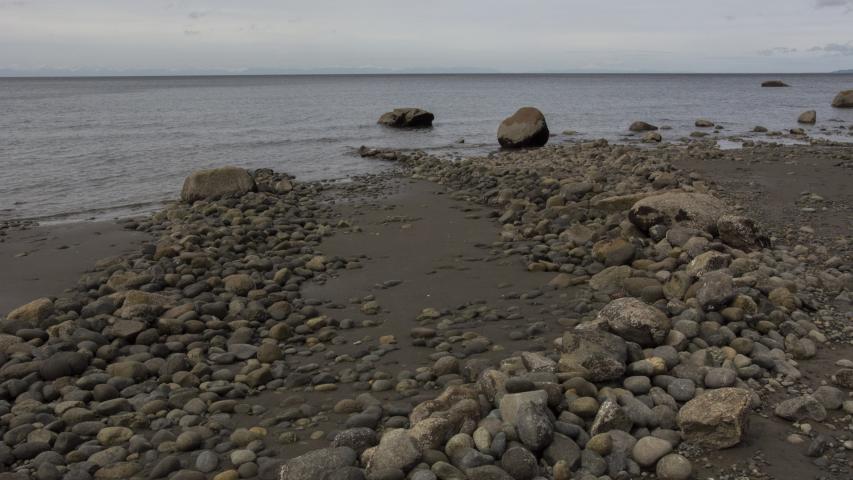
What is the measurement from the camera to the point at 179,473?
478 cm

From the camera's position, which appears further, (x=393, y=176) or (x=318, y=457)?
(x=393, y=176)

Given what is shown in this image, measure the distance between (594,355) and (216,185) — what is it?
12.7 metres

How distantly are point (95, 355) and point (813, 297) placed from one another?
8.70 metres

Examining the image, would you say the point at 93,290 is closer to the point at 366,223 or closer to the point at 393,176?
the point at 366,223

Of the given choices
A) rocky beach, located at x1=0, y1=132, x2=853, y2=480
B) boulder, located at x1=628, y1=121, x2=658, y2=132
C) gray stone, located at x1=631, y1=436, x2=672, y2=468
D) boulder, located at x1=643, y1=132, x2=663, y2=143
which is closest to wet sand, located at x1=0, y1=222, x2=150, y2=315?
rocky beach, located at x1=0, y1=132, x2=853, y2=480

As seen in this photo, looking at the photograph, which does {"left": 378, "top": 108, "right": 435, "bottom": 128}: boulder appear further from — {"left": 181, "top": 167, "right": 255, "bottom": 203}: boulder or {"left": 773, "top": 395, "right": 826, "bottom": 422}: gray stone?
{"left": 773, "top": 395, "right": 826, "bottom": 422}: gray stone

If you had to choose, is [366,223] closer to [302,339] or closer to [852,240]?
[302,339]

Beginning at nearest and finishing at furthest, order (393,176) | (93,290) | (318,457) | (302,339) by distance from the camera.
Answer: (318,457) < (302,339) < (93,290) < (393,176)

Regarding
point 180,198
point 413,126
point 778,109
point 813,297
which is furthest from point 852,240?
point 778,109

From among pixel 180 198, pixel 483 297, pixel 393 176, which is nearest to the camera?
pixel 483 297

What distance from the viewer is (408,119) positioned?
125ft

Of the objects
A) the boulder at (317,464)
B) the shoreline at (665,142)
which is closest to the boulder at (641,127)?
the shoreline at (665,142)

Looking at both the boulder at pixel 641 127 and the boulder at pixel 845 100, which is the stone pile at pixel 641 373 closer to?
the boulder at pixel 641 127

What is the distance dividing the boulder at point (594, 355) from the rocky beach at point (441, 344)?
25 millimetres
